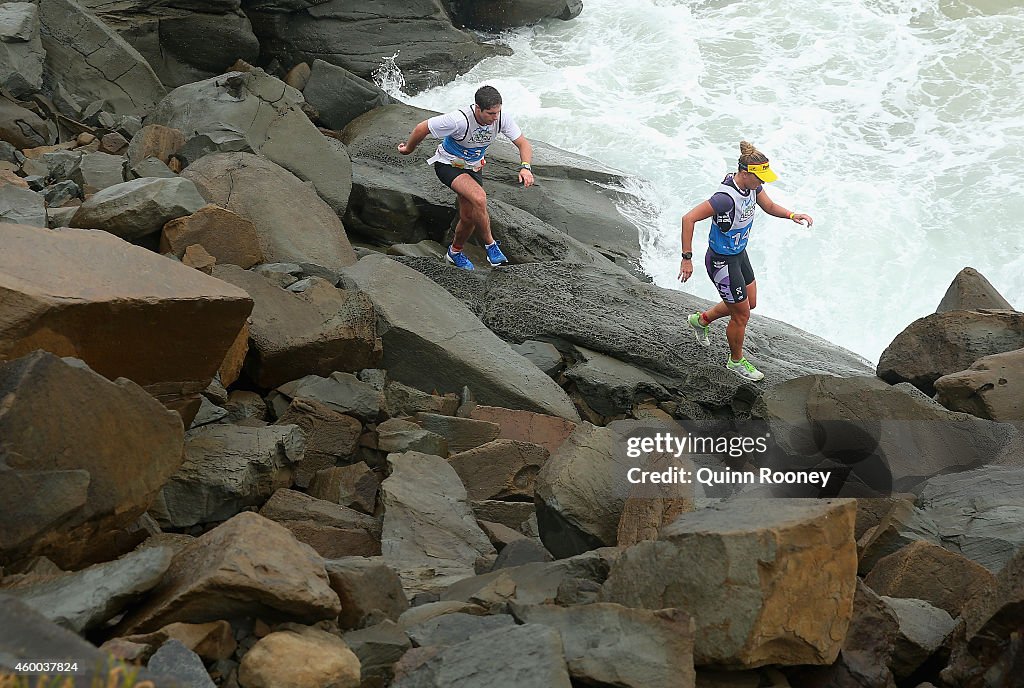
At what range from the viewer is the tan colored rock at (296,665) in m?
2.72

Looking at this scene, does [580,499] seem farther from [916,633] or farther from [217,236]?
[217,236]

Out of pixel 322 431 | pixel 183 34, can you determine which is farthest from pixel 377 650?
pixel 183 34

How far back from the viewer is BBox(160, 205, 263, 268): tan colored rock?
5.62m

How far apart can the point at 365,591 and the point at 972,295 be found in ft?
19.0

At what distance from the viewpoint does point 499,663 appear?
108 inches

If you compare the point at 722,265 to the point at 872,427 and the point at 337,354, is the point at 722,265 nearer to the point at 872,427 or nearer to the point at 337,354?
the point at 872,427

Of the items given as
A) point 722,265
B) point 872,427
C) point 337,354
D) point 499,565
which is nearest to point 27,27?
point 337,354

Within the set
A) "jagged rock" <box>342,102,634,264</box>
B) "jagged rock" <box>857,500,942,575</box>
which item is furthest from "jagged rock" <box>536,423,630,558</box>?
"jagged rock" <box>342,102,634,264</box>

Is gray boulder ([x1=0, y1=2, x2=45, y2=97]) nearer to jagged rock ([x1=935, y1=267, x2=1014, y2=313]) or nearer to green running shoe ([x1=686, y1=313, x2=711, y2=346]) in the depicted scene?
green running shoe ([x1=686, y1=313, x2=711, y2=346])

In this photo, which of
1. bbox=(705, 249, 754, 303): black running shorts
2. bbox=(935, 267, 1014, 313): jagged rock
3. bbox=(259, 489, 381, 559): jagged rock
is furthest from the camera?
bbox=(935, 267, 1014, 313): jagged rock

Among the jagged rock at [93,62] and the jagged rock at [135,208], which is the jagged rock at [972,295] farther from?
the jagged rock at [93,62]

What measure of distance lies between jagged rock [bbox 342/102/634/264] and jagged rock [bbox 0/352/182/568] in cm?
476

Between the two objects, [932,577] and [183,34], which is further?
[183,34]

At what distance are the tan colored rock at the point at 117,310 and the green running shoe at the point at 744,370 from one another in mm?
3776
